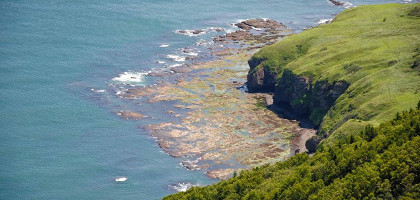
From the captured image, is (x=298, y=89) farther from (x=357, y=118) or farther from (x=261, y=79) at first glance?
(x=357, y=118)

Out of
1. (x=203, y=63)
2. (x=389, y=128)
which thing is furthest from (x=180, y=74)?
(x=389, y=128)

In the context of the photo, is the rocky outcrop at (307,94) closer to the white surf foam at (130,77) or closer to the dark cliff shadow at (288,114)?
the dark cliff shadow at (288,114)

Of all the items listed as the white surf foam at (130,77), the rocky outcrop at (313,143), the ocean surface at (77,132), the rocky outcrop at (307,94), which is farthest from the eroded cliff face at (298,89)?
the white surf foam at (130,77)

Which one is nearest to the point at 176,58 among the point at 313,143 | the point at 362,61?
the point at 362,61

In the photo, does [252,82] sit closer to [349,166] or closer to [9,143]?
[9,143]

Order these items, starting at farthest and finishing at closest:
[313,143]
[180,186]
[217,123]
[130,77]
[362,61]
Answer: [130,77], [362,61], [217,123], [313,143], [180,186]

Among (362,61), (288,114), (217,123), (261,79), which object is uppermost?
(261,79)
